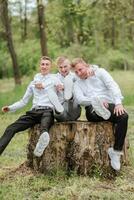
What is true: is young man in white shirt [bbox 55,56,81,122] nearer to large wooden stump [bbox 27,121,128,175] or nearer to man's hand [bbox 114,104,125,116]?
large wooden stump [bbox 27,121,128,175]

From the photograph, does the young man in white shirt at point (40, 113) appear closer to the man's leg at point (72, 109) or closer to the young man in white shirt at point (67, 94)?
the young man in white shirt at point (67, 94)

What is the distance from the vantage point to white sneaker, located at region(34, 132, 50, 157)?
805 centimetres

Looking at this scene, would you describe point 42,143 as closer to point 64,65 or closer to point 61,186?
point 61,186

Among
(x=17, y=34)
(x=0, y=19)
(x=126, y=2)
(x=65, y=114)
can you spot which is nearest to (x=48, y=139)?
(x=65, y=114)

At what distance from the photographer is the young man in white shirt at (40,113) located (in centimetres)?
819

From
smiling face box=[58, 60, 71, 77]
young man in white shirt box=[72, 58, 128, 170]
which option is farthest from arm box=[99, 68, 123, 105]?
smiling face box=[58, 60, 71, 77]

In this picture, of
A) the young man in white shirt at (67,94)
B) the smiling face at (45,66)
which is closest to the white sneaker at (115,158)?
the young man in white shirt at (67,94)

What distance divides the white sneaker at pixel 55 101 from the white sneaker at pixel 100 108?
0.56 meters

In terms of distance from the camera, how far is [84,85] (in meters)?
8.50

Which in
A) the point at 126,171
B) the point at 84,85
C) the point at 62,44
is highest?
the point at 84,85

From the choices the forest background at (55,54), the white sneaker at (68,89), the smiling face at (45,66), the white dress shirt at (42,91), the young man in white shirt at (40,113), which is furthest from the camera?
the smiling face at (45,66)

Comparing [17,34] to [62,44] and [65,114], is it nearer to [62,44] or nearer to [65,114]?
[62,44]

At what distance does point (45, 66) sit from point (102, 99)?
111 centimetres

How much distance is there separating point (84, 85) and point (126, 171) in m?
1.50
